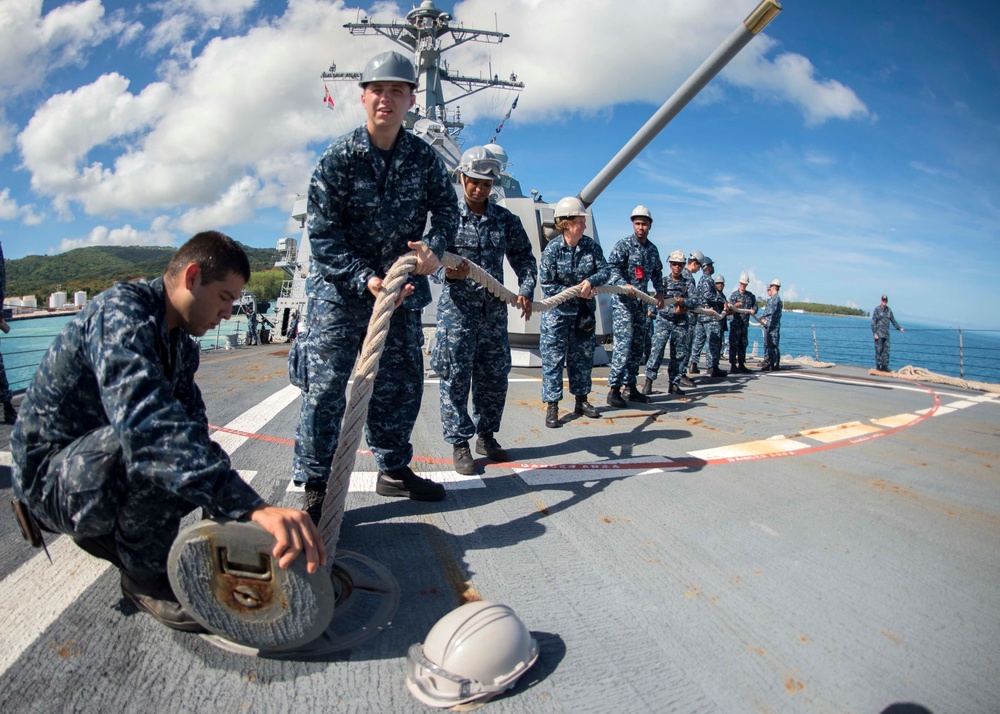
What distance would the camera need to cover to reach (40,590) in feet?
5.16

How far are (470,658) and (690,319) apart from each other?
6.56 metres

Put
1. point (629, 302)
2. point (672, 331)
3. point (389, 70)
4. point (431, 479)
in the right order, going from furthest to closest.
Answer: point (672, 331) < point (629, 302) < point (431, 479) < point (389, 70)

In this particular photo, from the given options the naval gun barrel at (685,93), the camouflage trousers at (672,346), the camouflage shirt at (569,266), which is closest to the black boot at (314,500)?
the camouflage shirt at (569,266)

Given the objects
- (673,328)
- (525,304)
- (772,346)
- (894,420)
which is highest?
(525,304)

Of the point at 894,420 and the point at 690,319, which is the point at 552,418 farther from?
the point at 690,319

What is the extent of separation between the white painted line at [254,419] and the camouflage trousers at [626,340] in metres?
2.89

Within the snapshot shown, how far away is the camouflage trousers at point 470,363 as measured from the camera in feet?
10.0

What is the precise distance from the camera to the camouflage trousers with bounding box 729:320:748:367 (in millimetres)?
9812

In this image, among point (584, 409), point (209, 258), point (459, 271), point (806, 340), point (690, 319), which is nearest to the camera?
point (209, 258)

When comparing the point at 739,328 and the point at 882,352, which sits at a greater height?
the point at 739,328

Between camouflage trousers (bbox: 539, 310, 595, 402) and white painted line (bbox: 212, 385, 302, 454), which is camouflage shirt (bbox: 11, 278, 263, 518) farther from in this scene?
camouflage trousers (bbox: 539, 310, 595, 402)

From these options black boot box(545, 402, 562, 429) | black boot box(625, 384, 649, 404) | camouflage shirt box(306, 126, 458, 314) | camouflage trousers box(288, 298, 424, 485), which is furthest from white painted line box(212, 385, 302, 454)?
black boot box(625, 384, 649, 404)

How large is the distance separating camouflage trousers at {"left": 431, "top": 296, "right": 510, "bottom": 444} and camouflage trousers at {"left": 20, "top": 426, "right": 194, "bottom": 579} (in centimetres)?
175

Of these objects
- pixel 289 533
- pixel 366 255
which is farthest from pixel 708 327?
pixel 289 533
